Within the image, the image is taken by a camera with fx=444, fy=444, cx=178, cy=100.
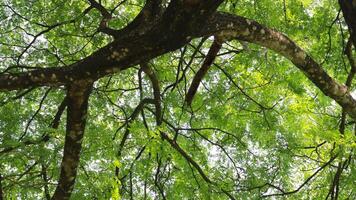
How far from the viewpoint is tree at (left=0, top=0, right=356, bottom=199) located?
3.47m

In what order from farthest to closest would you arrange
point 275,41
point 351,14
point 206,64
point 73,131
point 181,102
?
point 181,102 → point 206,64 → point 73,131 → point 275,41 → point 351,14

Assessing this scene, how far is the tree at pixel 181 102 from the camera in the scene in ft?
11.4

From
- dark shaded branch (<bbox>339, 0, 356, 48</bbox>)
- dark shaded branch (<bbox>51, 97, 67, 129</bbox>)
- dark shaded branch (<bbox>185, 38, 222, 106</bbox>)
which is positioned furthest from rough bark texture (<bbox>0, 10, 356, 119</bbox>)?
dark shaded branch (<bbox>51, 97, 67, 129</bbox>)

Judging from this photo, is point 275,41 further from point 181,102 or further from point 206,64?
point 181,102

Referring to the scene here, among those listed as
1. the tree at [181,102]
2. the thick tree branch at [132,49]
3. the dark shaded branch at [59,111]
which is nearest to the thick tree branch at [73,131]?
the tree at [181,102]

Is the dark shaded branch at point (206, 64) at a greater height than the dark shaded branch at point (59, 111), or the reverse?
the dark shaded branch at point (59, 111)

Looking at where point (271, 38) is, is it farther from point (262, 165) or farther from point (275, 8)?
point (262, 165)

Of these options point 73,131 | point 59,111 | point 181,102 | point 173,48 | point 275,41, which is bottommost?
point 173,48

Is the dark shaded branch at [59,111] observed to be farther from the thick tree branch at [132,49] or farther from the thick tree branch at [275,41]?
the thick tree branch at [275,41]

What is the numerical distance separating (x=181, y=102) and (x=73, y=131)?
3000 millimetres

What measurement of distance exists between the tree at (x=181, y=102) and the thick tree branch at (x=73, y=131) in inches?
0.5

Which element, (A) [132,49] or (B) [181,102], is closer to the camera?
(A) [132,49]

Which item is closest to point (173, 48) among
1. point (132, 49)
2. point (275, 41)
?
point (132, 49)

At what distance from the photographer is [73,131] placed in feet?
13.5
